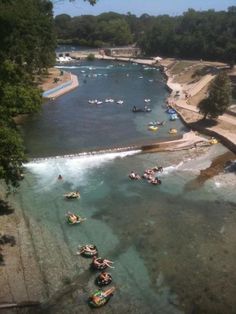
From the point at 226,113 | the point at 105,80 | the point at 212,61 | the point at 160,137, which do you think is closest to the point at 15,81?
the point at 160,137

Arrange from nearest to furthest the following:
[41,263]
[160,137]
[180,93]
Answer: [41,263], [160,137], [180,93]

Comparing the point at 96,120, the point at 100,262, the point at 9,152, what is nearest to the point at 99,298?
the point at 100,262

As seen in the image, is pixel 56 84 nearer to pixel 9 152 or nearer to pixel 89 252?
pixel 9 152

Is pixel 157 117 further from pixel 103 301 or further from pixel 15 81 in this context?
pixel 103 301

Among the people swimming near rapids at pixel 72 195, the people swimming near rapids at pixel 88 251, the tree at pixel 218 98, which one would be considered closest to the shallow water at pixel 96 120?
the tree at pixel 218 98

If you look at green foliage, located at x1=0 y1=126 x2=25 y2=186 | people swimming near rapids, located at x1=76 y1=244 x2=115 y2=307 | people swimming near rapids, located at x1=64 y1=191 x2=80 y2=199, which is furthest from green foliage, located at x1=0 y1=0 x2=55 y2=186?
people swimming near rapids, located at x1=76 y1=244 x2=115 y2=307

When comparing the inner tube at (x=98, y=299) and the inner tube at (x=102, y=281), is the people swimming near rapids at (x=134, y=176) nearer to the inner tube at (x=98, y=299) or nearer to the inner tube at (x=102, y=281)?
the inner tube at (x=102, y=281)

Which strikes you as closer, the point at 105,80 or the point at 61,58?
the point at 105,80
